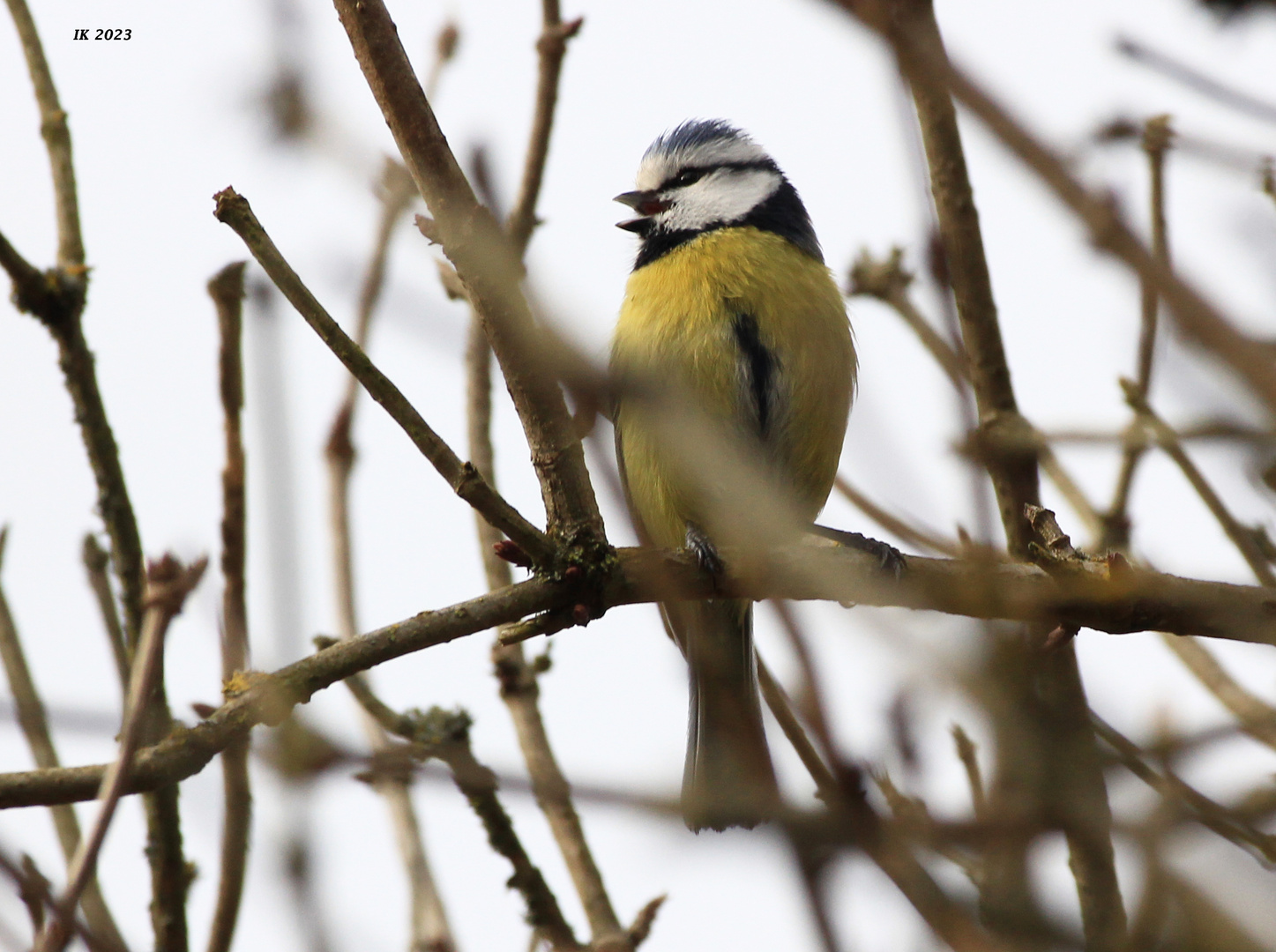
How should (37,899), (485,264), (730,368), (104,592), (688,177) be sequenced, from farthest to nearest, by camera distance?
(688,177) → (730,368) → (104,592) → (485,264) → (37,899)

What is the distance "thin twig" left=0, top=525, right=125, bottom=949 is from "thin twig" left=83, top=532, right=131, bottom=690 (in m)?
0.17

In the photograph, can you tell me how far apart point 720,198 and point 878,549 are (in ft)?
6.92

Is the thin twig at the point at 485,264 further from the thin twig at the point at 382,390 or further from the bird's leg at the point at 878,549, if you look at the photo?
the bird's leg at the point at 878,549

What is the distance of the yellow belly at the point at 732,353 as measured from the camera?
147 inches

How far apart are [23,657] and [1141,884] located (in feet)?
7.37

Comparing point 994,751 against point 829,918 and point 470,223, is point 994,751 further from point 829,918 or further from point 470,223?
point 470,223

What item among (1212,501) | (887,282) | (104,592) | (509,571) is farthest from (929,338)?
(104,592)

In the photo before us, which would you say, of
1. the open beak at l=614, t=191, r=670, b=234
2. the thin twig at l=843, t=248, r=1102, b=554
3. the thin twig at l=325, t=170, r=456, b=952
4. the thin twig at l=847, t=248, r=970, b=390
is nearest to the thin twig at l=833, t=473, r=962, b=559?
the thin twig at l=843, t=248, r=1102, b=554

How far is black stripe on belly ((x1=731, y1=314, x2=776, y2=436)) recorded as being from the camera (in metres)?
3.74

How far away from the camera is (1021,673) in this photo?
1.10 metres

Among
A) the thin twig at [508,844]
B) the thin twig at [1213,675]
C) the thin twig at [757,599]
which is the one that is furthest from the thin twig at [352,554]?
the thin twig at [1213,675]

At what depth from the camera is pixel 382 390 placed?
78.1 inches

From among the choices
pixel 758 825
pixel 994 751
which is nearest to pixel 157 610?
pixel 758 825

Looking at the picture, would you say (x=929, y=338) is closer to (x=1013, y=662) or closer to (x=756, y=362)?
(x=756, y=362)
